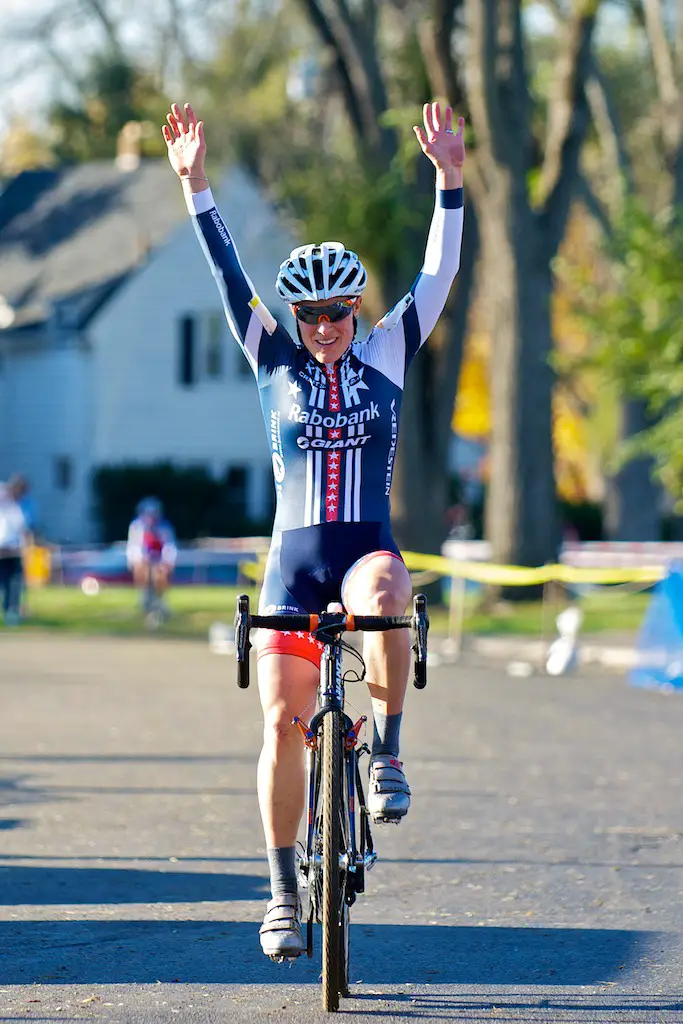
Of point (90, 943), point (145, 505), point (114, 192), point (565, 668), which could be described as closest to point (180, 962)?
point (90, 943)

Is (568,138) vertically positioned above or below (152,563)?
above

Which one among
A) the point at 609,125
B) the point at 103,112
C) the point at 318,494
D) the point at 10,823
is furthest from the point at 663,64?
the point at 103,112

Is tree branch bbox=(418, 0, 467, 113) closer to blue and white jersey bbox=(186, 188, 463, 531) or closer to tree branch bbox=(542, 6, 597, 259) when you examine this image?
tree branch bbox=(542, 6, 597, 259)

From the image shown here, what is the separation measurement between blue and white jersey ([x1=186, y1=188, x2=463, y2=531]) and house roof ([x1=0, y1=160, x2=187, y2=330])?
133 feet

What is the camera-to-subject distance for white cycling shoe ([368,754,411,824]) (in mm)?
5938

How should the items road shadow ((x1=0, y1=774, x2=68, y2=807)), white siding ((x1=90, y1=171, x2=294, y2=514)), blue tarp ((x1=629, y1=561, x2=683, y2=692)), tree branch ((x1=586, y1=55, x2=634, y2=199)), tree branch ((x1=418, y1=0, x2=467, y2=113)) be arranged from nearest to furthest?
road shadow ((x1=0, y1=774, x2=68, y2=807)) → blue tarp ((x1=629, y1=561, x2=683, y2=692)) → tree branch ((x1=418, y1=0, x2=467, y2=113)) → tree branch ((x1=586, y1=55, x2=634, y2=199)) → white siding ((x1=90, y1=171, x2=294, y2=514))

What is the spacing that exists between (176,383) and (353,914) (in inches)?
1613

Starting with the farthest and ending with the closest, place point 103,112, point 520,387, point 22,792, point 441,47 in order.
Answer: point 103,112 → point 441,47 → point 520,387 → point 22,792

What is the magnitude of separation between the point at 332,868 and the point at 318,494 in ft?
3.75

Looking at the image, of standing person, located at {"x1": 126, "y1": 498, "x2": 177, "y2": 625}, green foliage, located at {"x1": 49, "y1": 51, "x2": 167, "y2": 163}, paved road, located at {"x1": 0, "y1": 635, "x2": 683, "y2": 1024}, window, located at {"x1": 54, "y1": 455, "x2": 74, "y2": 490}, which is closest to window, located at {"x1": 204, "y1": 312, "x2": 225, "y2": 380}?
window, located at {"x1": 54, "y1": 455, "x2": 74, "y2": 490}

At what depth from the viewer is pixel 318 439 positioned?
241 inches

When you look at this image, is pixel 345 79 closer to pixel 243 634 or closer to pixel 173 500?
pixel 173 500

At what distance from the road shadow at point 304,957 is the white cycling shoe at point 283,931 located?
469 mm

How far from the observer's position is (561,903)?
25.0 feet
